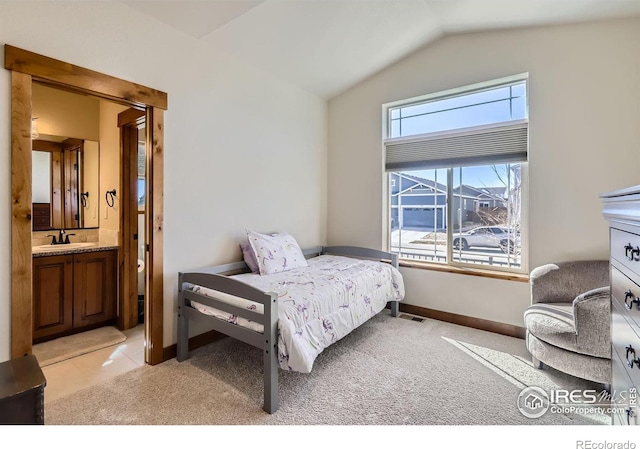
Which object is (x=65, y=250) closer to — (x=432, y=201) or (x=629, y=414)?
(x=432, y=201)

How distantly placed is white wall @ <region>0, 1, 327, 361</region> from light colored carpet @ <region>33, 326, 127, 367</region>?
30.7 inches

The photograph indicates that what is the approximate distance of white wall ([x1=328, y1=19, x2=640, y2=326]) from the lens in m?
2.50

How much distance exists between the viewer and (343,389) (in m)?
2.06

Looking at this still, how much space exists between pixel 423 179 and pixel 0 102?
136 inches

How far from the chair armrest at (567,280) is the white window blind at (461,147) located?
103 centimetres

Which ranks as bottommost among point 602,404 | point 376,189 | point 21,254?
point 602,404

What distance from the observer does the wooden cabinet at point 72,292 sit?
271 cm

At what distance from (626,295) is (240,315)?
6.13 ft

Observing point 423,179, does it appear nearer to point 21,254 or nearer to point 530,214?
point 530,214

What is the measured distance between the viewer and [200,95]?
104 inches

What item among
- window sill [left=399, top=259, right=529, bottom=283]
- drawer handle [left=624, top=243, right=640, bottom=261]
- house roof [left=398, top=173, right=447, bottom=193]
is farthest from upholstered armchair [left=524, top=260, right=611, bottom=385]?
house roof [left=398, top=173, right=447, bottom=193]

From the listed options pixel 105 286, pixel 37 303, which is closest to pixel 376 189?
pixel 105 286

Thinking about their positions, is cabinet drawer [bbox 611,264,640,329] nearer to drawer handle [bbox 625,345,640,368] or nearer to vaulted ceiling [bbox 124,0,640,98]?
drawer handle [bbox 625,345,640,368]

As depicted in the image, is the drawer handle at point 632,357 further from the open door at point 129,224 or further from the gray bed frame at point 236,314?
the open door at point 129,224
